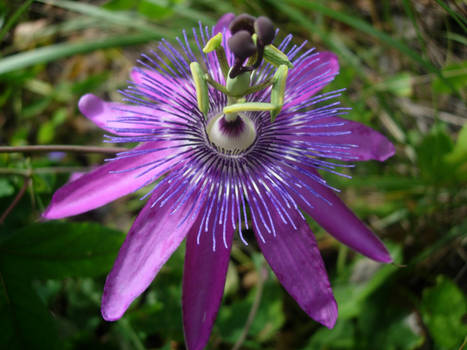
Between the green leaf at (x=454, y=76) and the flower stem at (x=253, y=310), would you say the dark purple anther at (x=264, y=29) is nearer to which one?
the flower stem at (x=253, y=310)

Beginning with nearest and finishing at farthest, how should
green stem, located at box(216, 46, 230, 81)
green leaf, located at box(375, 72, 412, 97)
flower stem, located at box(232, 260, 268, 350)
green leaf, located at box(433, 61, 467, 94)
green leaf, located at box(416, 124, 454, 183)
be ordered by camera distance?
green stem, located at box(216, 46, 230, 81), flower stem, located at box(232, 260, 268, 350), green leaf, located at box(416, 124, 454, 183), green leaf, located at box(433, 61, 467, 94), green leaf, located at box(375, 72, 412, 97)

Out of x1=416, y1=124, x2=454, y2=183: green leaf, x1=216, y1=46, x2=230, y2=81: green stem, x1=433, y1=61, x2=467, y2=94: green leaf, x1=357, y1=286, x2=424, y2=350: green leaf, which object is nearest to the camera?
x1=216, y1=46, x2=230, y2=81: green stem

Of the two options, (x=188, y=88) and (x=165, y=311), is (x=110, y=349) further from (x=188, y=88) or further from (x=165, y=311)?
(x=188, y=88)

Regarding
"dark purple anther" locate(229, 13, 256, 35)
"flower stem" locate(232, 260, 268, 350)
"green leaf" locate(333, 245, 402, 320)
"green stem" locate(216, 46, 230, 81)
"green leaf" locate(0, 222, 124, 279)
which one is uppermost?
"green stem" locate(216, 46, 230, 81)

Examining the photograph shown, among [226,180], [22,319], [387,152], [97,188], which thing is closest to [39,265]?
[22,319]

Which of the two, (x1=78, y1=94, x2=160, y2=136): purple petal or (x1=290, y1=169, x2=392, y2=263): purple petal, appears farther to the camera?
(x1=78, y1=94, x2=160, y2=136): purple petal

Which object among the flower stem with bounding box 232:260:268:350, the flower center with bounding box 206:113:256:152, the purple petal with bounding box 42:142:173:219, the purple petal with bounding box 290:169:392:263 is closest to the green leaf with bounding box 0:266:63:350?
the purple petal with bounding box 42:142:173:219

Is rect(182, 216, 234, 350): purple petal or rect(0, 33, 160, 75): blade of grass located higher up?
rect(0, 33, 160, 75): blade of grass

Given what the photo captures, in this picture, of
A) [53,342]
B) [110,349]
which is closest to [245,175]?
[53,342]

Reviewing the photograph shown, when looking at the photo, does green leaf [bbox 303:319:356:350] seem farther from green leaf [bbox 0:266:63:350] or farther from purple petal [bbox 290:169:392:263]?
green leaf [bbox 0:266:63:350]
